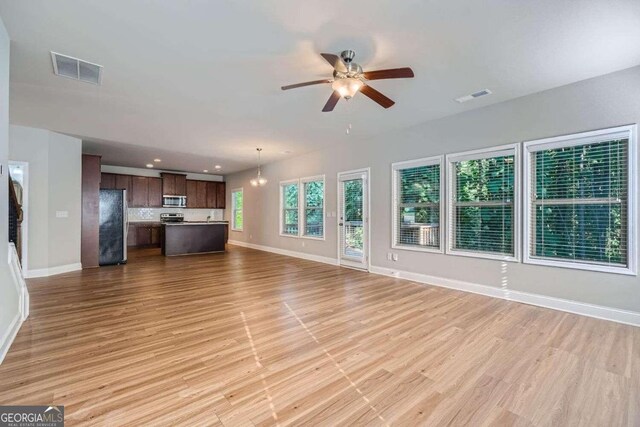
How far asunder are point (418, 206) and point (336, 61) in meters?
3.26

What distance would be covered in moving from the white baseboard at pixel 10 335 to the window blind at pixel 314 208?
5.18 metres

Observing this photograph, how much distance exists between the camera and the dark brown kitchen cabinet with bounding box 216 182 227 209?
10.9m

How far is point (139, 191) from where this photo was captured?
9.33 m

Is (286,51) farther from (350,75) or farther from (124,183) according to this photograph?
(124,183)

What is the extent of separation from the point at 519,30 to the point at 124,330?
4.55 metres

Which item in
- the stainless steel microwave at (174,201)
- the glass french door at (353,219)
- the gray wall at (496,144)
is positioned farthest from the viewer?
the stainless steel microwave at (174,201)

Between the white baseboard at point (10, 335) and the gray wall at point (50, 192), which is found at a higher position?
the gray wall at point (50, 192)

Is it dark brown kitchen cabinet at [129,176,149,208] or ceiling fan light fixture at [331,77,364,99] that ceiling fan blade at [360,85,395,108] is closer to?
ceiling fan light fixture at [331,77,364,99]

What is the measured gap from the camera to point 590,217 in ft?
11.0

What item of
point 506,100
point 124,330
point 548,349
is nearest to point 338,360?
point 548,349

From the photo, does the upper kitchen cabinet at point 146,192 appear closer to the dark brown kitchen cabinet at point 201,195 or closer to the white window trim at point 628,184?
the dark brown kitchen cabinet at point 201,195

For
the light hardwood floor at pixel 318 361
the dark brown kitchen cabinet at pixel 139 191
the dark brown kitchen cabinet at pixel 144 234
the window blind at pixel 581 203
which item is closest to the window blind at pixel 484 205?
the window blind at pixel 581 203

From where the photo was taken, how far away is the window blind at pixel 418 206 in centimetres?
479

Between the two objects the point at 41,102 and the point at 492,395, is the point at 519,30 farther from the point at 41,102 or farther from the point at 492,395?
the point at 41,102
